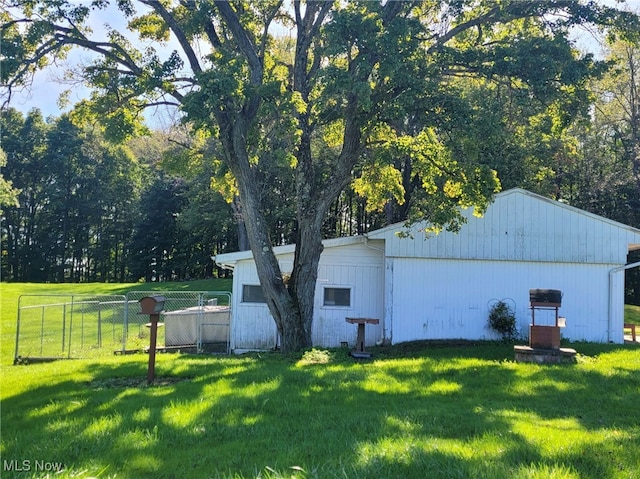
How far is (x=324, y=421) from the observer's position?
482 centimetres

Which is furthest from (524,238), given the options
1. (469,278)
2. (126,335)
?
(126,335)

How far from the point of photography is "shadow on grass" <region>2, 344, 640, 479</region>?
350 centimetres

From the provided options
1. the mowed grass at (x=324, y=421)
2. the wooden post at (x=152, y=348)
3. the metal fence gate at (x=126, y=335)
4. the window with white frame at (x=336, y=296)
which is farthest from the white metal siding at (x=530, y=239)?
the wooden post at (x=152, y=348)

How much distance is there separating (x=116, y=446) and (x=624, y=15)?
435 inches

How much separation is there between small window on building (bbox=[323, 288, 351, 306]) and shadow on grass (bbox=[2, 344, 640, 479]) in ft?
17.3

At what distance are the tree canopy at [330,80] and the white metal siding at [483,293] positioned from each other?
2.10 m

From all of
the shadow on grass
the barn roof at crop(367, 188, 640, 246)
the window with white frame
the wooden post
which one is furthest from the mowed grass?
the barn roof at crop(367, 188, 640, 246)

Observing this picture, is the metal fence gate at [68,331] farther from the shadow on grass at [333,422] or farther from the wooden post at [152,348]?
the wooden post at [152,348]

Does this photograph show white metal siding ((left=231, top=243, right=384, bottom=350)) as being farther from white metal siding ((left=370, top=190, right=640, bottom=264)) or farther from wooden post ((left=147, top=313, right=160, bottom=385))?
wooden post ((left=147, top=313, right=160, bottom=385))

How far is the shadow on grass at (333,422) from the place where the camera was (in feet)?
11.5

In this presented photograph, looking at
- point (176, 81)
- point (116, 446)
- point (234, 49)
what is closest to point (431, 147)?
point (234, 49)

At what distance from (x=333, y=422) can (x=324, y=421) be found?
0.10 metres

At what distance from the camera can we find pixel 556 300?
9.41m

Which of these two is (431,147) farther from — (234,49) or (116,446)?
(116,446)
